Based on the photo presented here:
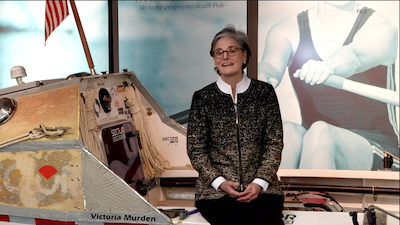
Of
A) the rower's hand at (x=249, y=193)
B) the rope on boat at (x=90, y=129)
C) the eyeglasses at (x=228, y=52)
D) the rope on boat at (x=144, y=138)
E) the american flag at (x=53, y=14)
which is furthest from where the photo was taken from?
the american flag at (x=53, y=14)

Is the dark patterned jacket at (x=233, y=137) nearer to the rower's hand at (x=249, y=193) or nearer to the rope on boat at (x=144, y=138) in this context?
the rower's hand at (x=249, y=193)

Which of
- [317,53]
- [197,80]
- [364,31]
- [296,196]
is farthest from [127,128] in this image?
[364,31]

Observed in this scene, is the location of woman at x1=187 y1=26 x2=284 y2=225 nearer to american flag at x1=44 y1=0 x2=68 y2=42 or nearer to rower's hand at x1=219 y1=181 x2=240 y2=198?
rower's hand at x1=219 y1=181 x2=240 y2=198

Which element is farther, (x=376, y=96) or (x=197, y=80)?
(x=197, y=80)

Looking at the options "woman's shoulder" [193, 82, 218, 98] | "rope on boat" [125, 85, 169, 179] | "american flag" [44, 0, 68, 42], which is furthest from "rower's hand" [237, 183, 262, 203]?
"american flag" [44, 0, 68, 42]

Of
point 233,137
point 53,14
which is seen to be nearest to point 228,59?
point 233,137

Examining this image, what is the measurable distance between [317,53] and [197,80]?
138 centimetres

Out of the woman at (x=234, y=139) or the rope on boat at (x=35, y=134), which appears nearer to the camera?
the woman at (x=234, y=139)

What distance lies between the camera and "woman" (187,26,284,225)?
2178 mm

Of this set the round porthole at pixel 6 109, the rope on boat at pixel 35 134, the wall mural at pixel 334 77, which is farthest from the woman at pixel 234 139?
the wall mural at pixel 334 77

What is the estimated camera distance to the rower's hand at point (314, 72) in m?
5.07

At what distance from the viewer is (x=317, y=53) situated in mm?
5098

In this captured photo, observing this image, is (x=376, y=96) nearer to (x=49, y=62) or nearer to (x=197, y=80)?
(x=197, y=80)

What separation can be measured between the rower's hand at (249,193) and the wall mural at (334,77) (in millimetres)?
3016
